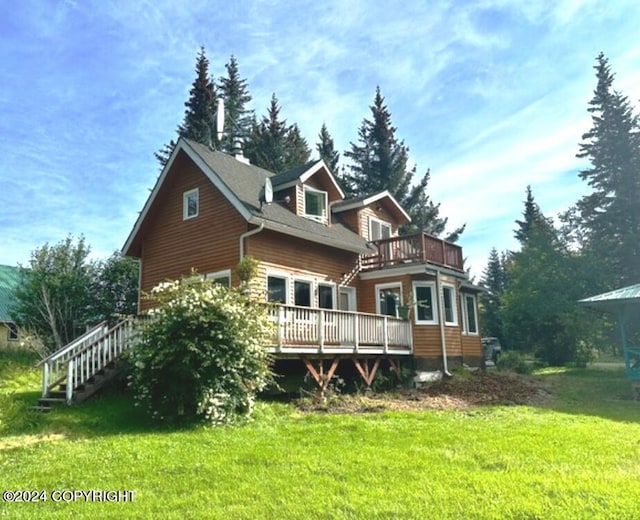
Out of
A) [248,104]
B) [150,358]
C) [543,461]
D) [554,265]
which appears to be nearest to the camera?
[543,461]

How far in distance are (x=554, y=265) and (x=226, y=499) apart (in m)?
25.7

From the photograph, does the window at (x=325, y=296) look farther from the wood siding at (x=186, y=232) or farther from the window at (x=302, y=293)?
Result: the wood siding at (x=186, y=232)

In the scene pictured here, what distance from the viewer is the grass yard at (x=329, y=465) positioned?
15.0 feet

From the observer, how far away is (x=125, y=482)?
17.6ft

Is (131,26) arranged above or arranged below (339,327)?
above

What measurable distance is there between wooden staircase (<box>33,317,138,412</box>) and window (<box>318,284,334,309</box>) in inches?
250

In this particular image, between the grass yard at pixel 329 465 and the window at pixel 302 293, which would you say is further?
the window at pixel 302 293

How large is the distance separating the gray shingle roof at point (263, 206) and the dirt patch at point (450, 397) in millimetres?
4885

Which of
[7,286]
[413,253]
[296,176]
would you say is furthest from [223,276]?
[7,286]

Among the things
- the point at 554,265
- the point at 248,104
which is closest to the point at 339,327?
the point at 554,265

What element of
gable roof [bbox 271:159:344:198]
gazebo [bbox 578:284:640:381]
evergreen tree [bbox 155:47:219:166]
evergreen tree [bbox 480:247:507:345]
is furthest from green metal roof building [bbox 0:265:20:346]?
evergreen tree [bbox 480:247:507:345]

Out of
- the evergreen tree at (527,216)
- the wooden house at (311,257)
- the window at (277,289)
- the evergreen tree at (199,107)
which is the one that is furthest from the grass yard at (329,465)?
the evergreen tree at (527,216)

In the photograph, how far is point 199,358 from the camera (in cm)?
858

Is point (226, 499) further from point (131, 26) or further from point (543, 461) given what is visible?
point (131, 26)
